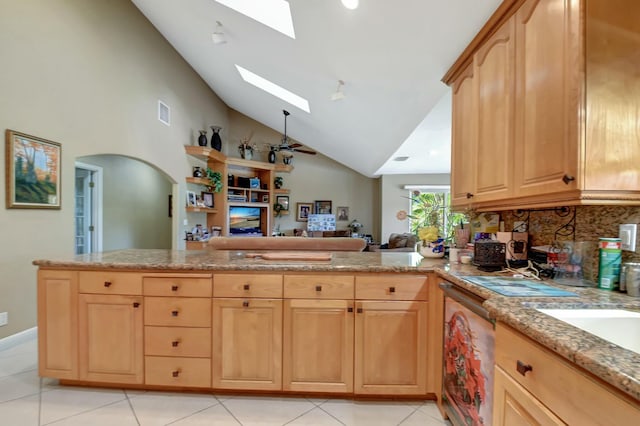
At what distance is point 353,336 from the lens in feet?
5.98

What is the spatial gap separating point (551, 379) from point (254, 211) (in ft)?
23.4

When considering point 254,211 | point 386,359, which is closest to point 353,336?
point 386,359

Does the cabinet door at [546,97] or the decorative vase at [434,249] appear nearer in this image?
the cabinet door at [546,97]

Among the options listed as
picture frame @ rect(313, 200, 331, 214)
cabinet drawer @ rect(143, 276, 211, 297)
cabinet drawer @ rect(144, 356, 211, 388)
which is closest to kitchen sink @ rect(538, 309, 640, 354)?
cabinet drawer @ rect(143, 276, 211, 297)

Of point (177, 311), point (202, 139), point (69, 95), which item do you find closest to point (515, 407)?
point (177, 311)

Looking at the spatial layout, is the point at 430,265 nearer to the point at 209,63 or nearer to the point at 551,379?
the point at 551,379

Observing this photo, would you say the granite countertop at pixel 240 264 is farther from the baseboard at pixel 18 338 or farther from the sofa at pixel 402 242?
the sofa at pixel 402 242

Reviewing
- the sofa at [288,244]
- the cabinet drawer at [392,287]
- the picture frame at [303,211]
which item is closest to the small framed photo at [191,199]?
the picture frame at [303,211]

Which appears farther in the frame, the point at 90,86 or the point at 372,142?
the point at 372,142

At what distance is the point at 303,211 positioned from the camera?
323 inches

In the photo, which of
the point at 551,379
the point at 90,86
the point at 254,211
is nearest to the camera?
the point at 551,379

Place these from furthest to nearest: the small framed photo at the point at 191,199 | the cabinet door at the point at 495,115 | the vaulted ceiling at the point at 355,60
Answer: the small framed photo at the point at 191,199 → the vaulted ceiling at the point at 355,60 → the cabinet door at the point at 495,115

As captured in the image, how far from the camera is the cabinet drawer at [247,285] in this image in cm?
185

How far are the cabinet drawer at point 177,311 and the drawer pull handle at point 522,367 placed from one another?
64.1 inches
